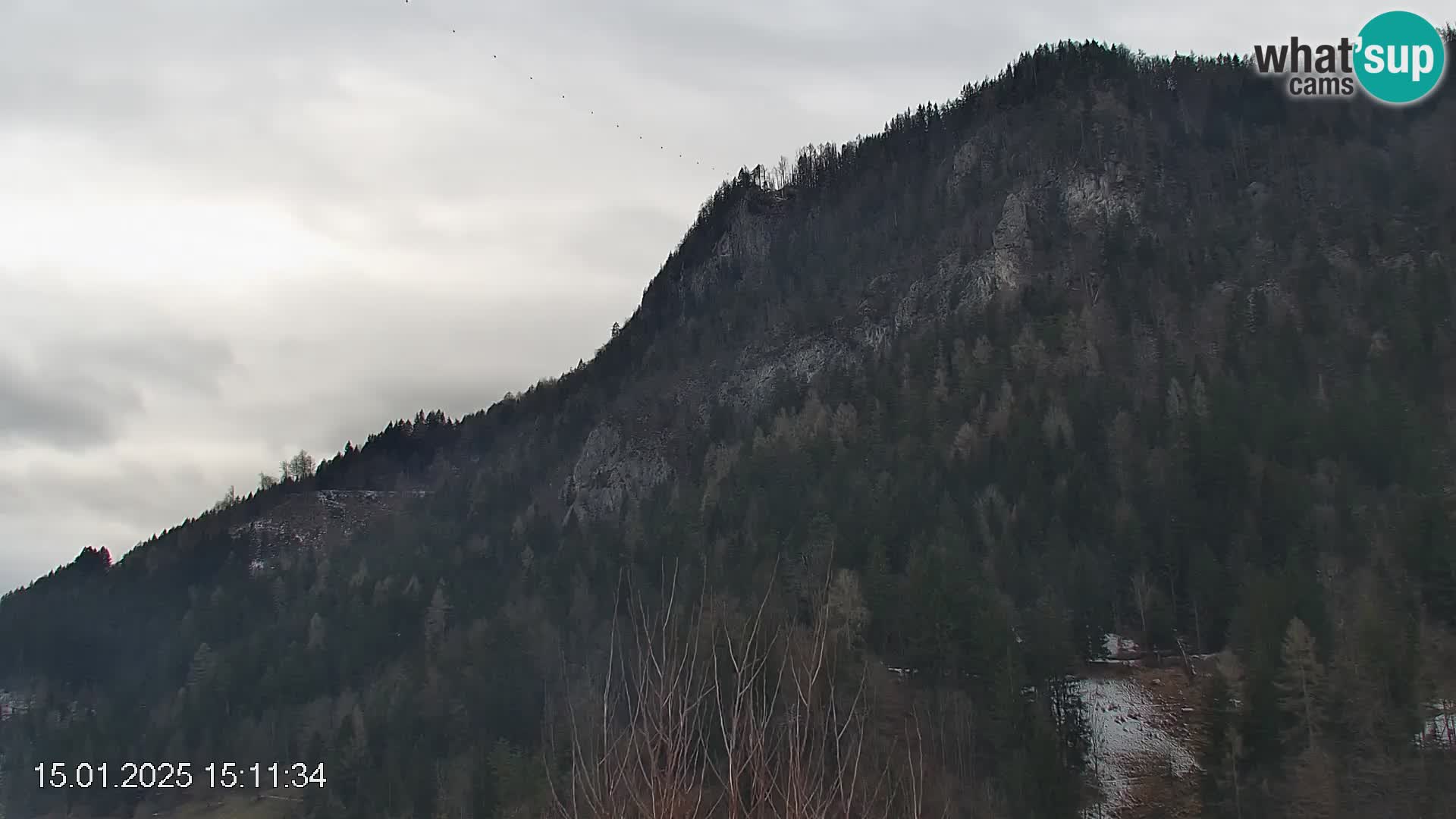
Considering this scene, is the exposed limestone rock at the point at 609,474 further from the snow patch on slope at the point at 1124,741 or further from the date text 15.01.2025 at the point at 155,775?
the snow patch on slope at the point at 1124,741

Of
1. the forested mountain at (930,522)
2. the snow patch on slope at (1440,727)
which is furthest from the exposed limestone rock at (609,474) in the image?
the snow patch on slope at (1440,727)

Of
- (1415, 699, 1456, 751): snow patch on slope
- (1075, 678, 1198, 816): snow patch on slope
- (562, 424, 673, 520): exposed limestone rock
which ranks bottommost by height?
(1075, 678, 1198, 816): snow patch on slope

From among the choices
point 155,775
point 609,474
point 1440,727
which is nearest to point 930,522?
point 1440,727

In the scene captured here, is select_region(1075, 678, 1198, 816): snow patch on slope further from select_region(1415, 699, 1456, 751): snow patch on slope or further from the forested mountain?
select_region(1415, 699, 1456, 751): snow patch on slope

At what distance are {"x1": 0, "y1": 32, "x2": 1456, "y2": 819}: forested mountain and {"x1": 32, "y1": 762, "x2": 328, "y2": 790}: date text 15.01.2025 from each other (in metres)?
1.38

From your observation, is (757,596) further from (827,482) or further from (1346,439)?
(1346,439)

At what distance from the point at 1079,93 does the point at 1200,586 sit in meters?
101

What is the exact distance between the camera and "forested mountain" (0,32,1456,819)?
56.8 m

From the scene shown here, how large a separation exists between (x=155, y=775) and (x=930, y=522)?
83.7m

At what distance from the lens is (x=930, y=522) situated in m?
87.7

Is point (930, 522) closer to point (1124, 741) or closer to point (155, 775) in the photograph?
point (1124, 741)

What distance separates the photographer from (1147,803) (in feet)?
203

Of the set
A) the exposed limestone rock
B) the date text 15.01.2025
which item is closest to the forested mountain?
the exposed limestone rock

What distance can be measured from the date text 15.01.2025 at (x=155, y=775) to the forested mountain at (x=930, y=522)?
1384 mm
